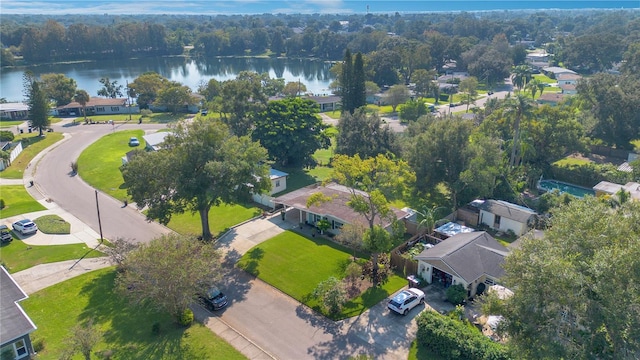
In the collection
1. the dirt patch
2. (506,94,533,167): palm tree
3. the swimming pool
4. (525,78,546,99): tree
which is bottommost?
the swimming pool

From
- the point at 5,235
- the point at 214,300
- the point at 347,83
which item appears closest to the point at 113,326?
the point at 214,300

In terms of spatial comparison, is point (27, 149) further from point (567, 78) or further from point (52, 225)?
point (567, 78)

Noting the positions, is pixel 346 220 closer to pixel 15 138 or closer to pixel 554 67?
pixel 15 138

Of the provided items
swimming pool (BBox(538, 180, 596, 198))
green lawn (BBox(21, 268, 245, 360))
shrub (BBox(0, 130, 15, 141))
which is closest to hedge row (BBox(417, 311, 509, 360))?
green lawn (BBox(21, 268, 245, 360))

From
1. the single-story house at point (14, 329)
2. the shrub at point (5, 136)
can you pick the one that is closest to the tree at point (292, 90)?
the shrub at point (5, 136)

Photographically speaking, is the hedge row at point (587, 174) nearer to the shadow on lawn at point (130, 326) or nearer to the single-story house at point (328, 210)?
the single-story house at point (328, 210)

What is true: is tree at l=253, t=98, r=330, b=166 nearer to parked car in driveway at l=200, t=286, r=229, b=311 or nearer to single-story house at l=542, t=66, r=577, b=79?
parked car in driveway at l=200, t=286, r=229, b=311
